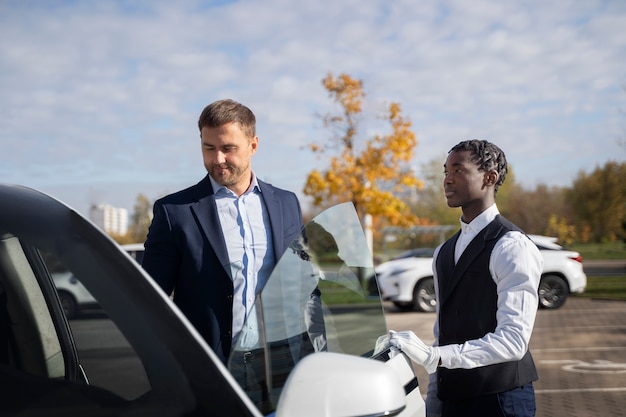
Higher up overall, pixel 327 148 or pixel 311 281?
pixel 327 148

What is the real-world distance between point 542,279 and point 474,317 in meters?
13.4

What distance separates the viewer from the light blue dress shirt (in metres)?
2.65

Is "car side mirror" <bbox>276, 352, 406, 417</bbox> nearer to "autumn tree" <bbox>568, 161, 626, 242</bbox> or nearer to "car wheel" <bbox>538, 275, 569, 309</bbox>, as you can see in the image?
"car wheel" <bbox>538, 275, 569, 309</bbox>

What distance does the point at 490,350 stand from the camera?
236 cm

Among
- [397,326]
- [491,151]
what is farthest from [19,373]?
[397,326]

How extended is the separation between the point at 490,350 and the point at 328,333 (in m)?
0.71

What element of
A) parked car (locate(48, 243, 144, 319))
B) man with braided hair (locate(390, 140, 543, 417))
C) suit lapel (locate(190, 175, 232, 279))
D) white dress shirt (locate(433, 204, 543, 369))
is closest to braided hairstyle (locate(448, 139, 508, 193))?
man with braided hair (locate(390, 140, 543, 417))

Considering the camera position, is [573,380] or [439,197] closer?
[573,380]

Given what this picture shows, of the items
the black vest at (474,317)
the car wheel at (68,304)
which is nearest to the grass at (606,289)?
the black vest at (474,317)

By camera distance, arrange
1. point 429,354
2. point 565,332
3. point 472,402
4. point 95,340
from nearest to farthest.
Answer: point 95,340
point 429,354
point 472,402
point 565,332

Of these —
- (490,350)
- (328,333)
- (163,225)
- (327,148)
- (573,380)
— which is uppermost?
(327,148)

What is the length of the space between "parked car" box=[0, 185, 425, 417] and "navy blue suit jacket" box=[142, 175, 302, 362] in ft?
2.49

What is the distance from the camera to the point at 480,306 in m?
2.60

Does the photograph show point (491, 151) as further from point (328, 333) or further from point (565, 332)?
point (565, 332)
